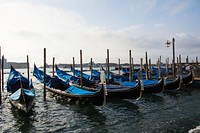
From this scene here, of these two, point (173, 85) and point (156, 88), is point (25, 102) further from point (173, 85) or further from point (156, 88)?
point (173, 85)

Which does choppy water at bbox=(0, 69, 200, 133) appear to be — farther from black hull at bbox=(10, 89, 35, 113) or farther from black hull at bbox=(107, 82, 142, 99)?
black hull at bbox=(107, 82, 142, 99)

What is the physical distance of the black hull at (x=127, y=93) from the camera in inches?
436

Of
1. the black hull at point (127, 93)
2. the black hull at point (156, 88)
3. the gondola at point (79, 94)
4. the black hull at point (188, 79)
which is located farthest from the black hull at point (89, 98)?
the black hull at point (188, 79)

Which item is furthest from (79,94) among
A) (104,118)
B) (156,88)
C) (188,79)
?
(188,79)

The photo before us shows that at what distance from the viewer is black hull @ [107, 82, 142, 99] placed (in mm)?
11086

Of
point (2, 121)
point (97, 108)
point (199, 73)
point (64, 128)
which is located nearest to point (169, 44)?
point (199, 73)

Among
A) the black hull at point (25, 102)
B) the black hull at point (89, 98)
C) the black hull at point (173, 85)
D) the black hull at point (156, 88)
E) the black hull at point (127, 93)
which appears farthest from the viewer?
the black hull at point (173, 85)

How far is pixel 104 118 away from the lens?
8344mm

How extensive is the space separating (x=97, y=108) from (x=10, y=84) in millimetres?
6156

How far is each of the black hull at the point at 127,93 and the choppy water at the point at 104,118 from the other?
1.86 feet

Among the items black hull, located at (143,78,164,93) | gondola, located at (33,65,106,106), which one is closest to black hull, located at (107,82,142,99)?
gondola, located at (33,65,106,106)

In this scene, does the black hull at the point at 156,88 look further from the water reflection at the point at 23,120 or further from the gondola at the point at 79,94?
the water reflection at the point at 23,120

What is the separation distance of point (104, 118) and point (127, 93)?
141 inches

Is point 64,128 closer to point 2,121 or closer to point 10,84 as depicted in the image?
point 2,121
